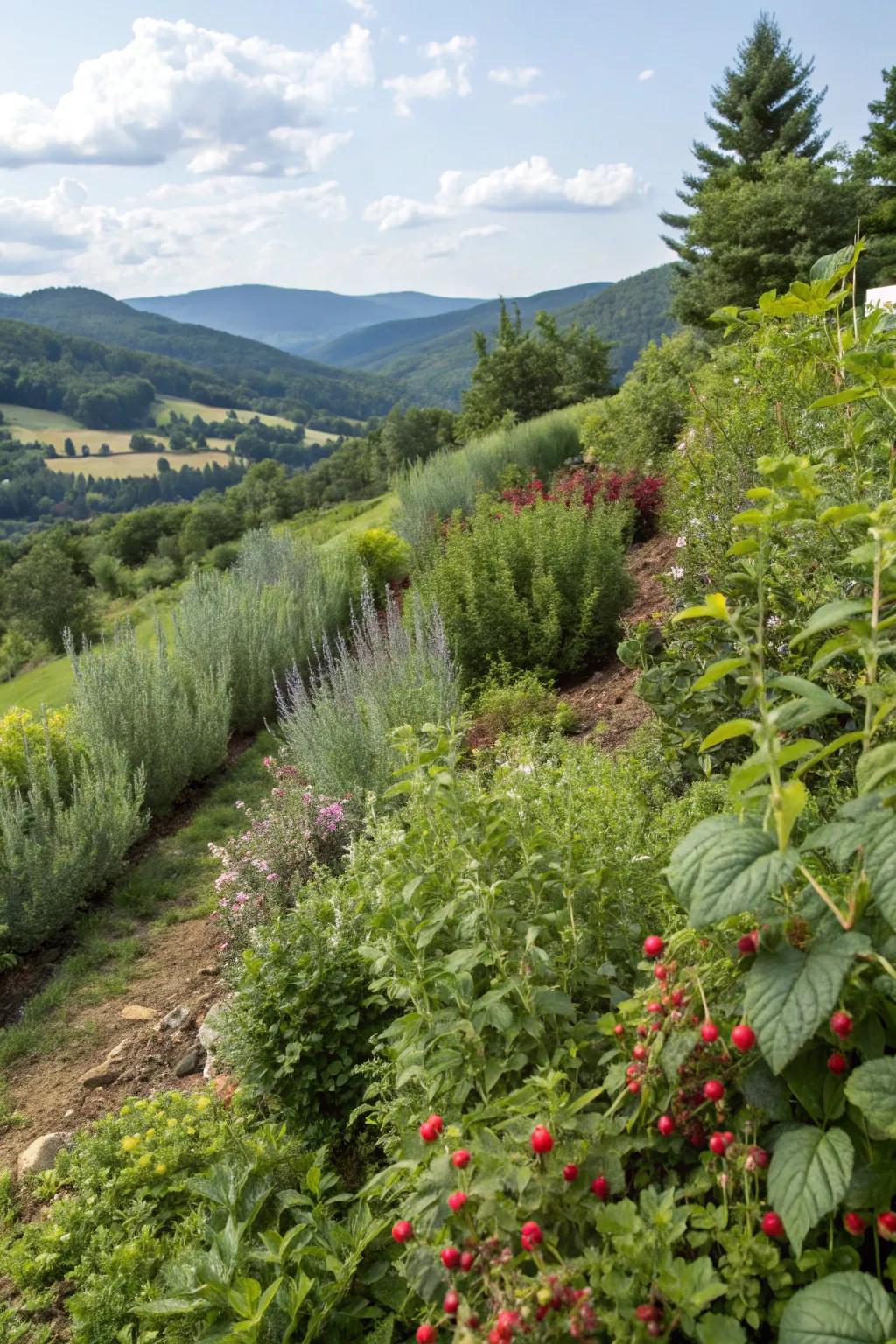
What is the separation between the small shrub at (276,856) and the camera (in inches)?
135

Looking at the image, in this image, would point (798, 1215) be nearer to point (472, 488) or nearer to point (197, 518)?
point (472, 488)

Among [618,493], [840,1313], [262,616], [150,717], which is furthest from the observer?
[618,493]

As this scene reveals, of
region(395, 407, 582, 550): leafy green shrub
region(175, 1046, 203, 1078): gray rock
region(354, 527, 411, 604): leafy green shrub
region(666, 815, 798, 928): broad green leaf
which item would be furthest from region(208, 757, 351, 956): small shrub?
region(354, 527, 411, 604): leafy green shrub

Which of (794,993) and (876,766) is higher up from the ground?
(876,766)

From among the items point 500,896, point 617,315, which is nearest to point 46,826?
point 500,896

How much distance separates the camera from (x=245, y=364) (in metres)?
165

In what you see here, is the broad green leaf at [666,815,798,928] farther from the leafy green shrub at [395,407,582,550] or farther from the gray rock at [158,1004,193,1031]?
the leafy green shrub at [395,407,582,550]

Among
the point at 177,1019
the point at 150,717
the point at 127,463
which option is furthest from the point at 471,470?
the point at 127,463

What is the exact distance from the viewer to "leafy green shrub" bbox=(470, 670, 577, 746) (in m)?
4.46

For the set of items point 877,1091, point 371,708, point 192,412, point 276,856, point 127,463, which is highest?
point 192,412

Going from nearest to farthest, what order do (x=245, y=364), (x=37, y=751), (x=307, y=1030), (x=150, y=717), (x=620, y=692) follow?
(x=307, y=1030) < (x=620, y=692) < (x=37, y=751) < (x=150, y=717) < (x=245, y=364)

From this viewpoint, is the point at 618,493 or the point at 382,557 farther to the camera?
the point at 382,557

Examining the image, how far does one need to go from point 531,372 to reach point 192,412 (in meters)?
103

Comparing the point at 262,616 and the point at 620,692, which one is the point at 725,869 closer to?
the point at 620,692
